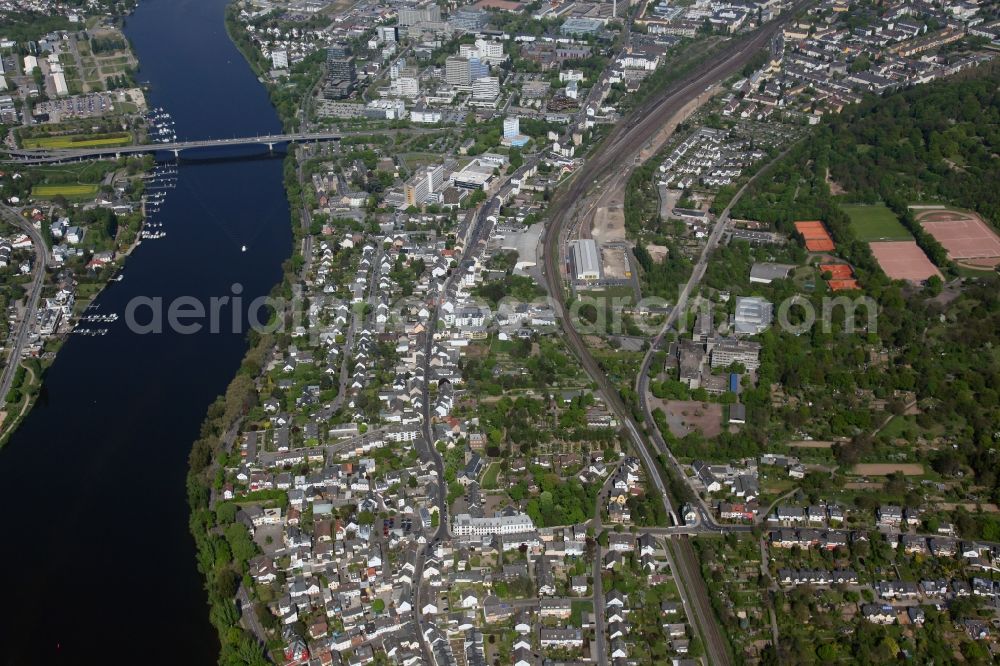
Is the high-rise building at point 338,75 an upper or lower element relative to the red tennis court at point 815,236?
upper

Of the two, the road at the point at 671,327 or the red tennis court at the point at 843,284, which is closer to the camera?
the road at the point at 671,327

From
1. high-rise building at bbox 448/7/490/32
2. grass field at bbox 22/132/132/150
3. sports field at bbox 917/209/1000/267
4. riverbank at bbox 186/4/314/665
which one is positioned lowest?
riverbank at bbox 186/4/314/665

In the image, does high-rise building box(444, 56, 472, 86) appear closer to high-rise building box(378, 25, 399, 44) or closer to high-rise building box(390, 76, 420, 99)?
high-rise building box(390, 76, 420, 99)

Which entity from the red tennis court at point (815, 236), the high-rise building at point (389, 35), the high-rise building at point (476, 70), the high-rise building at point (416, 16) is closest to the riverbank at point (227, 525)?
the red tennis court at point (815, 236)

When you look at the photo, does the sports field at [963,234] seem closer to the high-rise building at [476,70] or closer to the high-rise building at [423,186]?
the high-rise building at [423,186]

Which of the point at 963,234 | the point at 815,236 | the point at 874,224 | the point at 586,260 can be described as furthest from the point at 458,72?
the point at 963,234

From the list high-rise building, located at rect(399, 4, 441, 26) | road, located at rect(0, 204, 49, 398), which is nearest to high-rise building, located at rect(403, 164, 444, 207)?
road, located at rect(0, 204, 49, 398)
